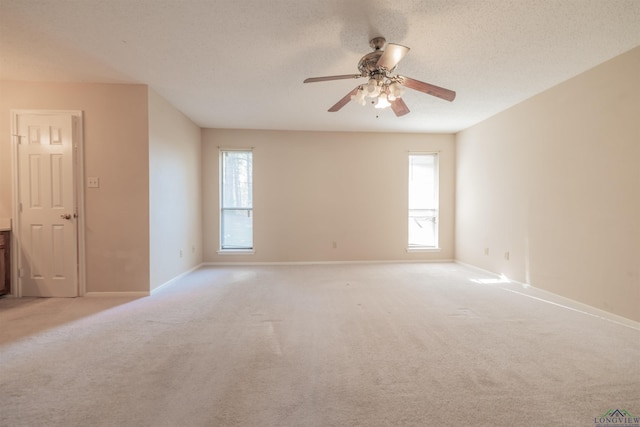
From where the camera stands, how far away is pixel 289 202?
5074mm

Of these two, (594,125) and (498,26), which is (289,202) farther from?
(594,125)

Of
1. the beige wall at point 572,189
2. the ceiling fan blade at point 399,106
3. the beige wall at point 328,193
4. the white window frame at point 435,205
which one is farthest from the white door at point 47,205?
the beige wall at point 572,189

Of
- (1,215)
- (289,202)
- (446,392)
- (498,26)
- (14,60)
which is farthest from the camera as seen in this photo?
(289,202)

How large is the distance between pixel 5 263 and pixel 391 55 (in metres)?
4.77

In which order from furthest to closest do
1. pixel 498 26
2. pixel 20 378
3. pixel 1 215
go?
pixel 1 215 < pixel 498 26 < pixel 20 378

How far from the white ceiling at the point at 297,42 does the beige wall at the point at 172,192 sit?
49 centimetres

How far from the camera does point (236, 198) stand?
16.7ft

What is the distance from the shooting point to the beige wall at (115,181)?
10.4 ft

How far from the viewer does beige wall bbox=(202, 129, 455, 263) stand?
5012mm

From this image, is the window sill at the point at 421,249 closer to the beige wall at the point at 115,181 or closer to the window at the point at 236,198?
the window at the point at 236,198

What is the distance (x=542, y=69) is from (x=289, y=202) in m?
3.98

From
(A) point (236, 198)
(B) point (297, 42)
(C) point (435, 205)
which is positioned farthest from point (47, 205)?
(C) point (435, 205)

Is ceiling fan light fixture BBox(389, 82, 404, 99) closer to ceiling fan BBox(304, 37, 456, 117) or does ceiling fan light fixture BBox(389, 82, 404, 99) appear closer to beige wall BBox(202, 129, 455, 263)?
ceiling fan BBox(304, 37, 456, 117)

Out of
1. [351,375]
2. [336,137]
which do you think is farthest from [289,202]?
[351,375]
